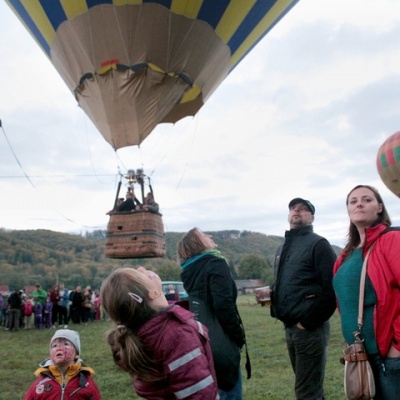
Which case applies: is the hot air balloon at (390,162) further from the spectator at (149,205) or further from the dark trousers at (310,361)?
the spectator at (149,205)

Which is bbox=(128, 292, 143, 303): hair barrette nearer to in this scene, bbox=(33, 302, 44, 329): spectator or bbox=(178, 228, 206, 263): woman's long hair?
bbox=(178, 228, 206, 263): woman's long hair

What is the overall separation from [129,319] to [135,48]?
5.49m

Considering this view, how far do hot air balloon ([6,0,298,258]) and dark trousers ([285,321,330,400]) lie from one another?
3.88 meters

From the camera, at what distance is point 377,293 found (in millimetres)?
1842

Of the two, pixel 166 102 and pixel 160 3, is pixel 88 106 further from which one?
pixel 160 3

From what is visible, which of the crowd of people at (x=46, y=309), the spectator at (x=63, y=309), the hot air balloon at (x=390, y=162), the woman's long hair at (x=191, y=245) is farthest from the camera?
the spectator at (x=63, y=309)

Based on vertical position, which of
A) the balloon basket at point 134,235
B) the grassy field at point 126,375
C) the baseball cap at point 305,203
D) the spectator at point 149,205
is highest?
the spectator at point 149,205

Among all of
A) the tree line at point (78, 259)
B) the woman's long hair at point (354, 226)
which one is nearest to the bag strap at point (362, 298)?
the woman's long hair at point (354, 226)

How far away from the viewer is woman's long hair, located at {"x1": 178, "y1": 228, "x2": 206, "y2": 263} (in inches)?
104

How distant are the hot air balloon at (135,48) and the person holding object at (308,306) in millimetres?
3772

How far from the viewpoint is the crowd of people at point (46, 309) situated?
457 inches

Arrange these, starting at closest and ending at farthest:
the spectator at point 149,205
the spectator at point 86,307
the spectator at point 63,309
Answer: the spectator at point 149,205 → the spectator at point 63,309 → the spectator at point 86,307

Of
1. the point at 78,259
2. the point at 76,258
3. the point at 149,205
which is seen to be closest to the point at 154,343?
the point at 149,205

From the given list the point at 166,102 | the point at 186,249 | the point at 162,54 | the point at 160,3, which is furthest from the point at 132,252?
the point at 186,249
